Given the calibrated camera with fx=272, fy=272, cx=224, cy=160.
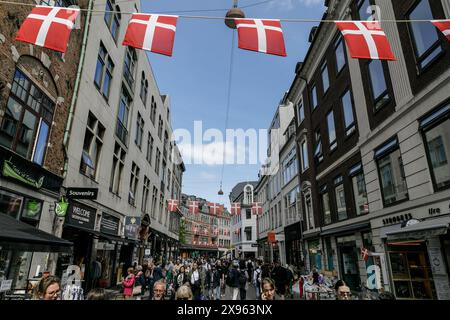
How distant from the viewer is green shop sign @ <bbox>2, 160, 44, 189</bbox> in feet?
26.6

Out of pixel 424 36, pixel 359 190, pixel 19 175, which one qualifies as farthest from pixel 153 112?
pixel 424 36

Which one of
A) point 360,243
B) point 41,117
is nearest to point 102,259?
point 41,117

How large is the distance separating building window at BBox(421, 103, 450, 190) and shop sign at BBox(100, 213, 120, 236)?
51.0 feet

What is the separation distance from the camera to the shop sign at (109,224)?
1570 cm

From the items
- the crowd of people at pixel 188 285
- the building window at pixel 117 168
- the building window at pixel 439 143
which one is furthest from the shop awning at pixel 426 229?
the building window at pixel 117 168

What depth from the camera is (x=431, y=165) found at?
28.2ft

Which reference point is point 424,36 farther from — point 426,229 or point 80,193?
point 80,193

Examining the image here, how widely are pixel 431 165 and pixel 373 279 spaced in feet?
16.4

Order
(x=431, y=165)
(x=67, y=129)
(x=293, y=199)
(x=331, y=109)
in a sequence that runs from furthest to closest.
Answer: (x=293, y=199)
(x=331, y=109)
(x=67, y=129)
(x=431, y=165)

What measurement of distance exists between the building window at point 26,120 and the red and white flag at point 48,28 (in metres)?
2.84

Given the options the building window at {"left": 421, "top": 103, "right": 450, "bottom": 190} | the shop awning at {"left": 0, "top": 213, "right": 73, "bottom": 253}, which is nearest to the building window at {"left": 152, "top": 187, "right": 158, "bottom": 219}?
the shop awning at {"left": 0, "top": 213, "right": 73, "bottom": 253}

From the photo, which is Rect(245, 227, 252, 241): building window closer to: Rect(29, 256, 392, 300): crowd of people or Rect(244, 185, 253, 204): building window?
Rect(244, 185, 253, 204): building window
